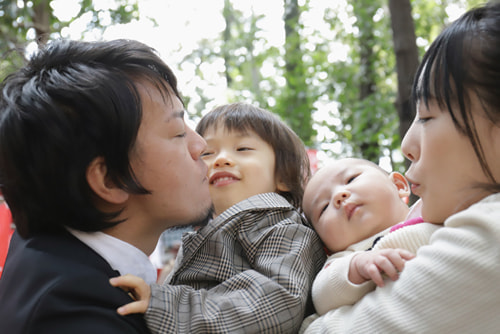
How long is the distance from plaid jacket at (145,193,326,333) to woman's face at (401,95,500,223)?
441mm

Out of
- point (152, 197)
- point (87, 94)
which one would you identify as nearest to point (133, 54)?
point (87, 94)

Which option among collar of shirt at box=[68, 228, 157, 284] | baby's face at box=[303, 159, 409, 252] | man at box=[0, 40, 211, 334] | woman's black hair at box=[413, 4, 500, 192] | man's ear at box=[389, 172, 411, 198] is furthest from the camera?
man's ear at box=[389, 172, 411, 198]

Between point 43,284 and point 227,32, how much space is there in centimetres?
1104

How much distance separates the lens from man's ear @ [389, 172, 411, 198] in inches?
71.2

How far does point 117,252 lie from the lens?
143 cm

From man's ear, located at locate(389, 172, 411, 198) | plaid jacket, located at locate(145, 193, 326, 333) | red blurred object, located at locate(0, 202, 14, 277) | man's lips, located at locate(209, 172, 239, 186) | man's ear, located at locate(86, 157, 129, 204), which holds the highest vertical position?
man's ear, located at locate(86, 157, 129, 204)

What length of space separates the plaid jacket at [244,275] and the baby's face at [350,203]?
0.22 ft

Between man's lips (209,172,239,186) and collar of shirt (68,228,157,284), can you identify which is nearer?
collar of shirt (68,228,157,284)

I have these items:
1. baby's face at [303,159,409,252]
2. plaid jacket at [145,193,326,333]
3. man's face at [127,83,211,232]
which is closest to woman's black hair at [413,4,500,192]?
baby's face at [303,159,409,252]

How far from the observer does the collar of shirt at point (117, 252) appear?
1391mm

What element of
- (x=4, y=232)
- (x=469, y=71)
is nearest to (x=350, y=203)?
(x=469, y=71)

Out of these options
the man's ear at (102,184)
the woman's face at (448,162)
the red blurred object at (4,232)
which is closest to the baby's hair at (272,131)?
the man's ear at (102,184)

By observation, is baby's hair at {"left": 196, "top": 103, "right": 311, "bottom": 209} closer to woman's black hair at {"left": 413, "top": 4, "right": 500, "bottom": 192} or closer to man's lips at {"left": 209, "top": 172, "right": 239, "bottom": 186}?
man's lips at {"left": 209, "top": 172, "right": 239, "bottom": 186}

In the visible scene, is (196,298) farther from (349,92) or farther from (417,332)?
(349,92)
